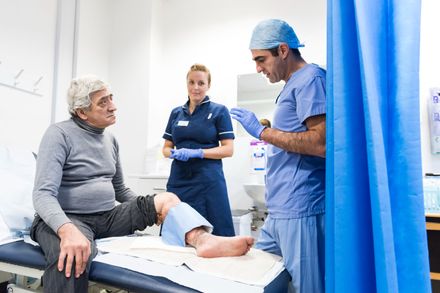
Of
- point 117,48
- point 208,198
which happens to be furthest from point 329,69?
point 117,48

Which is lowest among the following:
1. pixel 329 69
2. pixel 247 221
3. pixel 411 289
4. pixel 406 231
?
pixel 247 221

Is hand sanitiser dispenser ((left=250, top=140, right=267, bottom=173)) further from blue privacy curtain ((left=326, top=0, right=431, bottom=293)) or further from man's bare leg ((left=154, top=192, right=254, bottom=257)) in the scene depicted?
blue privacy curtain ((left=326, top=0, right=431, bottom=293))

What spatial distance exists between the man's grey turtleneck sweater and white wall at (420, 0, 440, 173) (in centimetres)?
216

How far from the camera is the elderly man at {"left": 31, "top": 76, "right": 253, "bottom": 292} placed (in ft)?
3.33

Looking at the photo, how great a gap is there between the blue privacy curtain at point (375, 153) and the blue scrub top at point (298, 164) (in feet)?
1.09

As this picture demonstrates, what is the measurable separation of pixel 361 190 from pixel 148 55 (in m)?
2.81

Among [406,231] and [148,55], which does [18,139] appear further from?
[406,231]

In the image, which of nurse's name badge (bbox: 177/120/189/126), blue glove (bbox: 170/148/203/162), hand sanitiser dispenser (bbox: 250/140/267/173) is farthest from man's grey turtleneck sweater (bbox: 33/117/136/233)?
hand sanitiser dispenser (bbox: 250/140/267/173)

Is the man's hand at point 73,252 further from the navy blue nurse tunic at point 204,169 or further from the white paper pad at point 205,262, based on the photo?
the navy blue nurse tunic at point 204,169

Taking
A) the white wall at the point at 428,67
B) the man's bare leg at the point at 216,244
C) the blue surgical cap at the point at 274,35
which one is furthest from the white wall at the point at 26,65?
the white wall at the point at 428,67

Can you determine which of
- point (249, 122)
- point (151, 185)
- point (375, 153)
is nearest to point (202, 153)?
point (249, 122)

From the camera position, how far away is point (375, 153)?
59 centimetres

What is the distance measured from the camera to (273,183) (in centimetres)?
112

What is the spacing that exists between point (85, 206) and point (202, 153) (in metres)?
0.75
